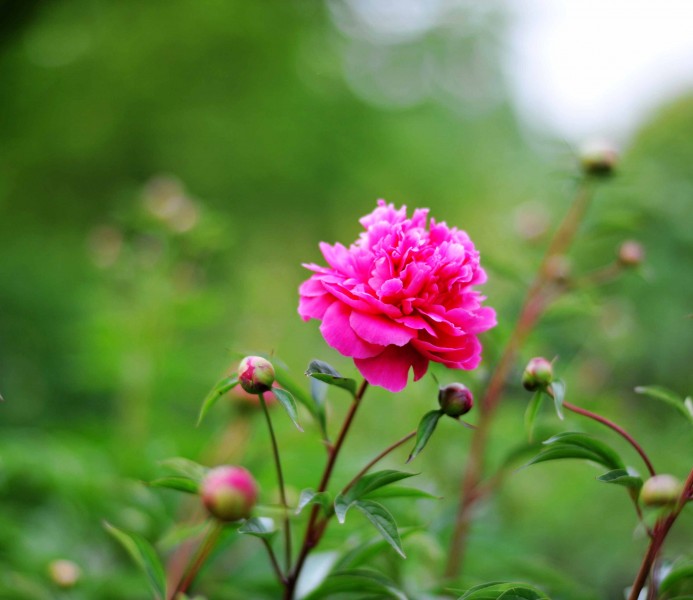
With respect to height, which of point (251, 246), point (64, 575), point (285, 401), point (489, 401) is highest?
point (251, 246)

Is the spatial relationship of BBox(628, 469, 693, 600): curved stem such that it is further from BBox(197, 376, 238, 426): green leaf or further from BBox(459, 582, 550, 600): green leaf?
BBox(197, 376, 238, 426): green leaf

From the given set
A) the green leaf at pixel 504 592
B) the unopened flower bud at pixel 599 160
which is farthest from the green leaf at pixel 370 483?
the unopened flower bud at pixel 599 160

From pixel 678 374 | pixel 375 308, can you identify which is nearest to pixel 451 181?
pixel 678 374

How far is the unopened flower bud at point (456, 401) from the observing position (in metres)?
0.55

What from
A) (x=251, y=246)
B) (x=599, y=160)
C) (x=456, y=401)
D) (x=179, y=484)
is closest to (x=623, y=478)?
(x=456, y=401)

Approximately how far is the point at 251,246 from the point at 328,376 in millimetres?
3159

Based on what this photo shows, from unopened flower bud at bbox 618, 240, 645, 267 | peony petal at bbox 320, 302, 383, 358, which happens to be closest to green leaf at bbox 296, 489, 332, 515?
peony petal at bbox 320, 302, 383, 358

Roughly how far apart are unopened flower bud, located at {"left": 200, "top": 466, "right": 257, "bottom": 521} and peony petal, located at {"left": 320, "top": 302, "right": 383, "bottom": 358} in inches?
5.5

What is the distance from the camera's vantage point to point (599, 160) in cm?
89

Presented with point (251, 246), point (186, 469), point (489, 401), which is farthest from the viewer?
point (251, 246)

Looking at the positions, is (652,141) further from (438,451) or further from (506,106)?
(506,106)

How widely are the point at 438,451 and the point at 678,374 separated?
112cm

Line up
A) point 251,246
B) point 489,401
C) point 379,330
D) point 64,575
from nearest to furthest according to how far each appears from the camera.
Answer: point 379,330 → point 64,575 → point 489,401 → point 251,246

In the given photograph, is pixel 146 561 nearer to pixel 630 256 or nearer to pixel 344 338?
pixel 344 338
